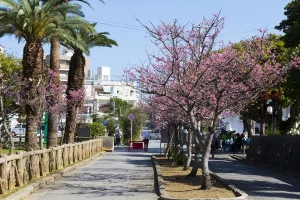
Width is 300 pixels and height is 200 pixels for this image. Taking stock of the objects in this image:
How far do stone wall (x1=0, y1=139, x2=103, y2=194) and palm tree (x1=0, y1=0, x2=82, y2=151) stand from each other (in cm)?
179

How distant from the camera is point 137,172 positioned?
22.7 m

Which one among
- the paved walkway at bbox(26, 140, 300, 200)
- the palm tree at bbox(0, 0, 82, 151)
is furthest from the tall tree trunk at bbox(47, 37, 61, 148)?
the paved walkway at bbox(26, 140, 300, 200)

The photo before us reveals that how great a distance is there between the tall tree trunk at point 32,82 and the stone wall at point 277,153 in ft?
35.5

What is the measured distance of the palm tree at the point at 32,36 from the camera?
75.8ft

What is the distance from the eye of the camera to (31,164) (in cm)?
1720

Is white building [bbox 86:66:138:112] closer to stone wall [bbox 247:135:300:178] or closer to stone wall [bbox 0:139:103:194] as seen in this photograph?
stone wall [bbox 247:135:300:178]

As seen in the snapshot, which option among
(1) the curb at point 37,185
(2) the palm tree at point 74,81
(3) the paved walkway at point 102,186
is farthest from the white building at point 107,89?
(1) the curb at point 37,185

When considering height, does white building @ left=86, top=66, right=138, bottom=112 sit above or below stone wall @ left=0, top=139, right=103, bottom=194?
above

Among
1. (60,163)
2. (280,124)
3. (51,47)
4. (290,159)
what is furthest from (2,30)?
(280,124)

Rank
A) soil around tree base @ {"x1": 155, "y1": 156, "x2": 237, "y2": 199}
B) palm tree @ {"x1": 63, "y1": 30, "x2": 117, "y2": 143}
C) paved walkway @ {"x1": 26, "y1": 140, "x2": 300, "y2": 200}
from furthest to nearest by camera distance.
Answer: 1. palm tree @ {"x1": 63, "y1": 30, "x2": 117, "y2": 143}
2. paved walkway @ {"x1": 26, "y1": 140, "x2": 300, "y2": 200}
3. soil around tree base @ {"x1": 155, "y1": 156, "x2": 237, "y2": 199}

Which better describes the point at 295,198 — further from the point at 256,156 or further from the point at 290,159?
the point at 256,156

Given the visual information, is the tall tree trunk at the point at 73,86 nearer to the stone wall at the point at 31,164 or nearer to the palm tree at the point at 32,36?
the stone wall at the point at 31,164

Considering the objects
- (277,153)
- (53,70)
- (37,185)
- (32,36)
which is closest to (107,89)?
(53,70)

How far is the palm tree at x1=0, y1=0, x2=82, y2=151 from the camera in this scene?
75.8ft
